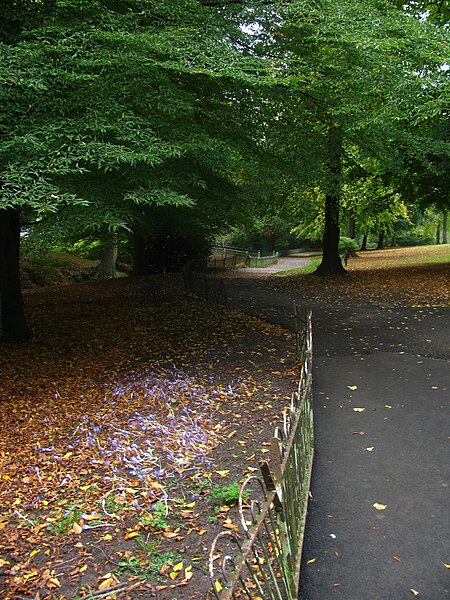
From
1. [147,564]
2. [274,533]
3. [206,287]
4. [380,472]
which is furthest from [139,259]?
[274,533]

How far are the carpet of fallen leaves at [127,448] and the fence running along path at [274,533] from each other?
27 centimetres

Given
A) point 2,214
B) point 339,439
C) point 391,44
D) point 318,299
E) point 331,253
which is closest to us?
point 339,439

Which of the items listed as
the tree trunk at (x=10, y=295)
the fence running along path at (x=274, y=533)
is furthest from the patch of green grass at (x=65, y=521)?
the tree trunk at (x=10, y=295)

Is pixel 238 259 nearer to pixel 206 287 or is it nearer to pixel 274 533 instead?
pixel 206 287

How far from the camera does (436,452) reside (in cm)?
487

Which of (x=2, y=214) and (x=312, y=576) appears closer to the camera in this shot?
(x=312, y=576)

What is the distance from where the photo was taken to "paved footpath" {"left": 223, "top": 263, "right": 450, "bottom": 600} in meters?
3.21

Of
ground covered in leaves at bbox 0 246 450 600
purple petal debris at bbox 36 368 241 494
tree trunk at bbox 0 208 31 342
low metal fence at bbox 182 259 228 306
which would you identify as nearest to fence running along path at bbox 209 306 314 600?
ground covered in leaves at bbox 0 246 450 600

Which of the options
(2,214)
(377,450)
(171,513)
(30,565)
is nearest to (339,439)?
(377,450)

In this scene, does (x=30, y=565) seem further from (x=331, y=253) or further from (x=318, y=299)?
(x=331, y=253)

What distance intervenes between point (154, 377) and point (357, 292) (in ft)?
32.5

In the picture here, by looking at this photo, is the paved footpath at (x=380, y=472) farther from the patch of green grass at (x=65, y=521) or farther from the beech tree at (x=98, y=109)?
the beech tree at (x=98, y=109)

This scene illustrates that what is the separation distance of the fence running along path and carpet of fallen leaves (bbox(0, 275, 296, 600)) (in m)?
0.27

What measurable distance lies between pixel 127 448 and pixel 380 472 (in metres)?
2.48
